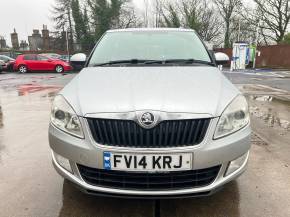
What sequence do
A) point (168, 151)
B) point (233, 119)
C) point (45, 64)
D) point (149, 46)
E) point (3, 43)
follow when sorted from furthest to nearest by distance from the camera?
point (3, 43) < point (45, 64) < point (149, 46) < point (233, 119) < point (168, 151)

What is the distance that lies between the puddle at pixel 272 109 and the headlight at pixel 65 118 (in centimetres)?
389

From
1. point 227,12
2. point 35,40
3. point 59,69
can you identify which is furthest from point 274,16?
point 35,40

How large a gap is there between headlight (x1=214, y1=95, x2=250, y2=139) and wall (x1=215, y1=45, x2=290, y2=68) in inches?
942

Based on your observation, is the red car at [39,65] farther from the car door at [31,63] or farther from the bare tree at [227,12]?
the bare tree at [227,12]

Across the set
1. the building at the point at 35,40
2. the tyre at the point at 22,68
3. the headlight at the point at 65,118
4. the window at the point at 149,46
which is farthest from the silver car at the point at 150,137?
the building at the point at 35,40

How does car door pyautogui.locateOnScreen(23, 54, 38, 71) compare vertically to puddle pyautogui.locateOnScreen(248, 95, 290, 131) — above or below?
above

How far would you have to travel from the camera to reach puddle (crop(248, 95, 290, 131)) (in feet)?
17.7

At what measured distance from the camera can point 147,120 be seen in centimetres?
210

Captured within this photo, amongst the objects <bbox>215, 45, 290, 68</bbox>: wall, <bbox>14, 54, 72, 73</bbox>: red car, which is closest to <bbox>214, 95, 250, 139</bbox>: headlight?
<bbox>14, 54, 72, 73</bbox>: red car

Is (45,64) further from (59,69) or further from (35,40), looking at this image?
(35,40)

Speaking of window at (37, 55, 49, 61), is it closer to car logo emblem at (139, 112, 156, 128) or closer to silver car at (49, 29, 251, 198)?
silver car at (49, 29, 251, 198)

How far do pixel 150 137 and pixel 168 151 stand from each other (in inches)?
6.3

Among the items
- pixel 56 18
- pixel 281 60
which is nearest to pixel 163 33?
pixel 281 60

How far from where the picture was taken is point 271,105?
7.10 meters
